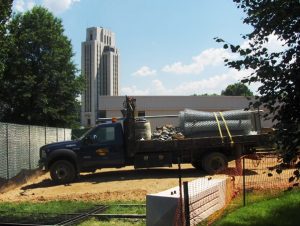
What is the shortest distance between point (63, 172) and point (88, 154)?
45.2 inches

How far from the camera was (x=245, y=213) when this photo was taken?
10625 millimetres

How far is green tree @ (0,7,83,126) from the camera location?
36.8 meters

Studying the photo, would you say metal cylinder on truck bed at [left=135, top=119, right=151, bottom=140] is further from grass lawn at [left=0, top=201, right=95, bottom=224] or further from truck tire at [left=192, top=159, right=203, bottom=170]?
grass lawn at [left=0, top=201, right=95, bottom=224]

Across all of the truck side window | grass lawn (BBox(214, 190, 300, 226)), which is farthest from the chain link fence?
grass lawn (BBox(214, 190, 300, 226))

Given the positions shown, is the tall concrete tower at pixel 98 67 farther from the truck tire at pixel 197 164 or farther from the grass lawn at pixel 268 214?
the grass lawn at pixel 268 214

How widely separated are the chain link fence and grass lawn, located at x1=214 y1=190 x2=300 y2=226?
1056cm

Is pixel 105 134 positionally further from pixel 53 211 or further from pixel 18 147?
pixel 53 211

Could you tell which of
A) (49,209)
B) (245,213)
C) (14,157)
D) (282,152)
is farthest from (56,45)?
(282,152)

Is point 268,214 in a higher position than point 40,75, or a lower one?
lower

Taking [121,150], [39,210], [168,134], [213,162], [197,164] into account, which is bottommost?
[39,210]

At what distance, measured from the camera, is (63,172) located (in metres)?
20.3

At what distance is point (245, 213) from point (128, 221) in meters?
2.50

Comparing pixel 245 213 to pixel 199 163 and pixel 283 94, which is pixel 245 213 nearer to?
pixel 283 94

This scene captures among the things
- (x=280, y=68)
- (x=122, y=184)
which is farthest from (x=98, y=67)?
(x=280, y=68)
